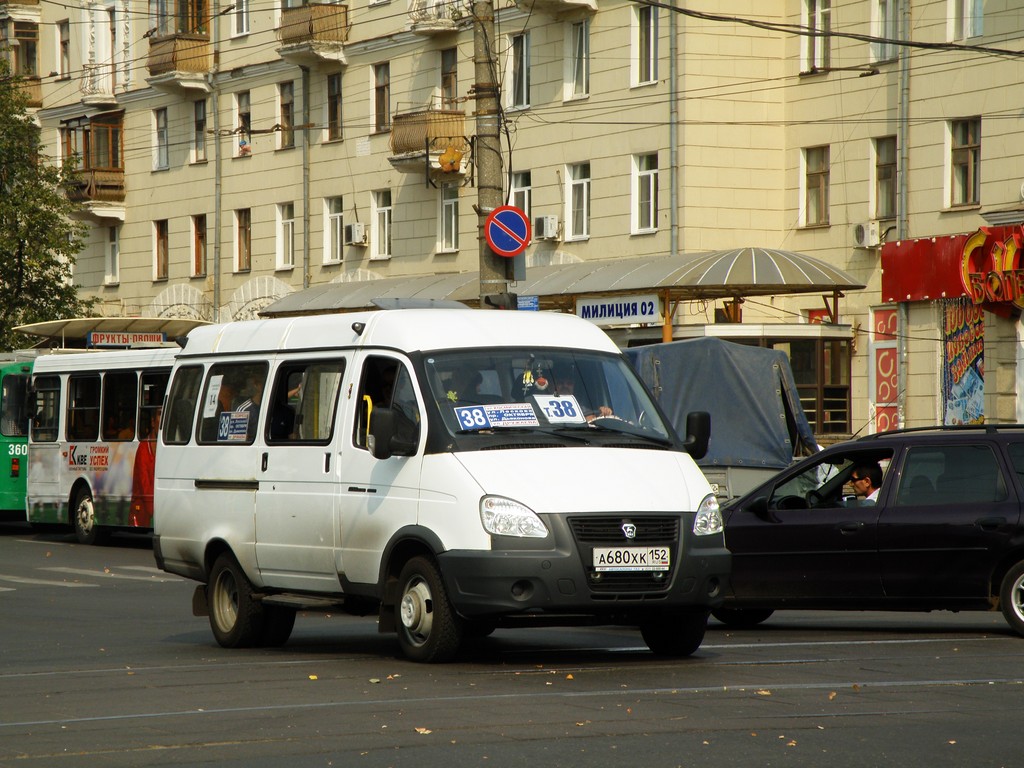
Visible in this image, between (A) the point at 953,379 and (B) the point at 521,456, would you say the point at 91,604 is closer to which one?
(B) the point at 521,456

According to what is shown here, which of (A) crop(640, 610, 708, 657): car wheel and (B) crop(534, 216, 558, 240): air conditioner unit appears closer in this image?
(A) crop(640, 610, 708, 657): car wheel

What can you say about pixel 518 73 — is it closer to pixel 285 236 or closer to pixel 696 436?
pixel 285 236

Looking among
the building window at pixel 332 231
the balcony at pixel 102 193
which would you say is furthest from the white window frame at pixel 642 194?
the balcony at pixel 102 193

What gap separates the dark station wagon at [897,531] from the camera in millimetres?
13195

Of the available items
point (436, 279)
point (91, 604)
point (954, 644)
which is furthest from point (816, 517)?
point (436, 279)

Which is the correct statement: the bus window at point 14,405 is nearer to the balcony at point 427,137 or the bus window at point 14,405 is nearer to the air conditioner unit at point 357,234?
the balcony at point 427,137

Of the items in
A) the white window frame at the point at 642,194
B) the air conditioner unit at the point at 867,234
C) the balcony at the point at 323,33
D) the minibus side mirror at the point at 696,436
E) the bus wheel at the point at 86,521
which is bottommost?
the bus wheel at the point at 86,521

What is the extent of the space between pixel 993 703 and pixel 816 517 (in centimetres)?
465

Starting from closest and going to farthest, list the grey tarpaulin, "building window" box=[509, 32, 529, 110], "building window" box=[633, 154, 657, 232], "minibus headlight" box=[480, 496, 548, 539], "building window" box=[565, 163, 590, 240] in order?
1. "minibus headlight" box=[480, 496, 548, 539]
2. the grey tarpaulin
3. "building window" box=[633, 154, 657, 232]
4. "building window" box=[565, 163, 590, 240]
5. "building window" box=[509, 32, 529, 110]

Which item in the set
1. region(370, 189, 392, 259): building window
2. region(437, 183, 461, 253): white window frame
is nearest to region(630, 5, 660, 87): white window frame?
region(437, 183, 461, 253): white window frame

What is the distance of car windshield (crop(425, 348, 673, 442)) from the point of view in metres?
11.3

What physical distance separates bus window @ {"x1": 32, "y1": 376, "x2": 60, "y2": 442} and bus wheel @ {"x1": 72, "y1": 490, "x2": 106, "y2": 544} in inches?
47.7

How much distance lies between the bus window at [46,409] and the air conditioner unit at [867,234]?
49.1 ft

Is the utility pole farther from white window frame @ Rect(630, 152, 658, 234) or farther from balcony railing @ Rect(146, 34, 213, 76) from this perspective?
balcony railing @ Rect(146, 34, 213, 76)
